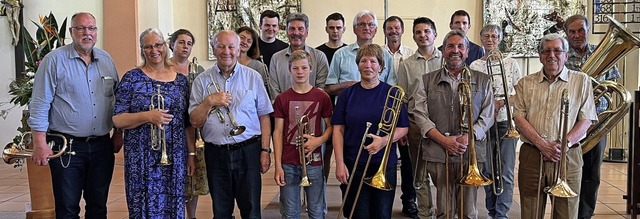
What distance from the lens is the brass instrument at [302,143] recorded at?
345 centimetres

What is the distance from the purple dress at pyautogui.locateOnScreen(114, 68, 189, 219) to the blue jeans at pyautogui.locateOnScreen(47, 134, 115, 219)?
0.75 ft

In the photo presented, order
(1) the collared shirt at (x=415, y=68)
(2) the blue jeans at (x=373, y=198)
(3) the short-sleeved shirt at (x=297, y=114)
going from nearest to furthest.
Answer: (2) the blue jeans at (x=373, y=198)
(3) the short-sleeved shirt at (x=297, y=114)
(1) the collared shirt at (x=415, y=68)

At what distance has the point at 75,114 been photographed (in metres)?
3.45

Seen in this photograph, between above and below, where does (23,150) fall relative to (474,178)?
A: above

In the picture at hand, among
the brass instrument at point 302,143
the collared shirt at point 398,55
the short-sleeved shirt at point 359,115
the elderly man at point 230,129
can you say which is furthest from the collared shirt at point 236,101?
the collared shirt at point 398,55

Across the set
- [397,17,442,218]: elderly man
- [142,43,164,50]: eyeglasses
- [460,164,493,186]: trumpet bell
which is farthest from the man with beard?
[460,164,493,186]: trumpet bell

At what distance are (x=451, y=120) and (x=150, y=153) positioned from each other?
1.79 m

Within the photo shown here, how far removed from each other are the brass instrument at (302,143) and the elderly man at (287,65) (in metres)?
0.89

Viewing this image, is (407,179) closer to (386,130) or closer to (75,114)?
(386,130)

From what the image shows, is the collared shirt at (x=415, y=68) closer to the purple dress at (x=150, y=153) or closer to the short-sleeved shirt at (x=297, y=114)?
the short-sleeved shirt at (x=297, y=114)

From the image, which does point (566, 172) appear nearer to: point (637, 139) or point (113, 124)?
point (637, 139)

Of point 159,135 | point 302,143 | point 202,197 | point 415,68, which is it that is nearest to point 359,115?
point 302,143

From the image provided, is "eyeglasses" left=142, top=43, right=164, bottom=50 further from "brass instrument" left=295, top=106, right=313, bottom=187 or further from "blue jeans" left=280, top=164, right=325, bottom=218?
"blue jeans" left=280, top=164, right=325, bottom=218

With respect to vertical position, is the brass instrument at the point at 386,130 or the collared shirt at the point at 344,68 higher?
the collared shirt at the point at 344,68
